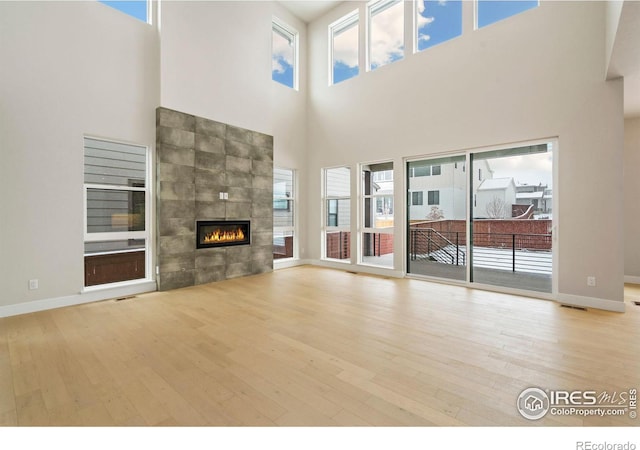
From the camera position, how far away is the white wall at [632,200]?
17.5 feet

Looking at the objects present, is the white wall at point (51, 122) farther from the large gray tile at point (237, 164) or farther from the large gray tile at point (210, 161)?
the large gray tile at point (237, 164)

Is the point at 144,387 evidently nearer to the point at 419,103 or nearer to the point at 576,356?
the point at 576,356

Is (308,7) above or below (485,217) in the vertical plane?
above

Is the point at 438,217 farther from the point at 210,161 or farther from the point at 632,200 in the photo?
the point at 210,161

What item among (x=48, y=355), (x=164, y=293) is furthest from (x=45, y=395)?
(x=164, y=293)

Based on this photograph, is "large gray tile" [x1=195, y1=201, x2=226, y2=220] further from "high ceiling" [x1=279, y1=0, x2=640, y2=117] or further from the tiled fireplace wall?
"high ceiling" [x1=279, y1=0, x2=640, y2=117]

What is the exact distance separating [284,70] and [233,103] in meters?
2.12

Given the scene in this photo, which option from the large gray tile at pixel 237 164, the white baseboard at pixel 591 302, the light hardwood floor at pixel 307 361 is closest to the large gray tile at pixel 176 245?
the light hardwood floor at pixel 307 361

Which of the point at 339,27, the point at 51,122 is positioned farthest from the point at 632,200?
the point at 51,122

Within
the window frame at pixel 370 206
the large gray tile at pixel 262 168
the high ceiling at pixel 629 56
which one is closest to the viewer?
the high ceiling at pixel 629 56

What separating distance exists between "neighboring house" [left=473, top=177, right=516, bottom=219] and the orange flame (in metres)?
4.48

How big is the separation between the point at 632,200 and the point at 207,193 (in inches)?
310

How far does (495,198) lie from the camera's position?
490cm

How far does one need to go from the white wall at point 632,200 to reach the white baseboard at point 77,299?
8.50 meters
